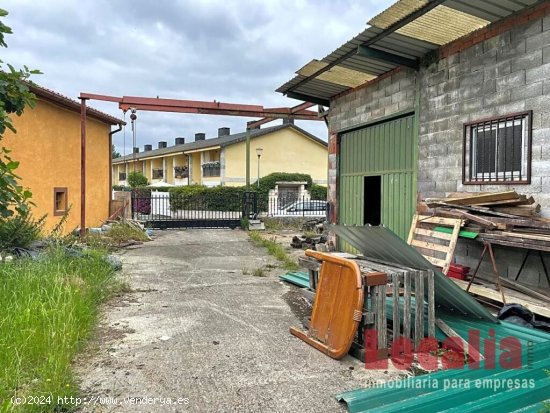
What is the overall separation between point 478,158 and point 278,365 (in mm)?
3881

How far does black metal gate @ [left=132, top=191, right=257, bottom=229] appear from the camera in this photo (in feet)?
51.2

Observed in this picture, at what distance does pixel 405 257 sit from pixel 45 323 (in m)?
3.35

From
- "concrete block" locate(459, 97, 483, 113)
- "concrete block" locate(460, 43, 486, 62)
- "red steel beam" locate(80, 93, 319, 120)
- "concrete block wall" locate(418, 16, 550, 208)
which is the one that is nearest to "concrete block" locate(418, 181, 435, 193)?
"concrete block wall" locate(418, 16, 550, 208)

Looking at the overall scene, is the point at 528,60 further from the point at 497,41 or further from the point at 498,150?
the point at 498,150

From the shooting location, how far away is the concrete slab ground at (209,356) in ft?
9.74

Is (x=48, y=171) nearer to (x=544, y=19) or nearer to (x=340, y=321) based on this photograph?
(x=340, y=321)

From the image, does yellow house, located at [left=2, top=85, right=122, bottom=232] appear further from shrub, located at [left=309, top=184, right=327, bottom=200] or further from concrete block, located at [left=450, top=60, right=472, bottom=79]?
shrub, located at [left=309, top=184, right=327, bottom=200]

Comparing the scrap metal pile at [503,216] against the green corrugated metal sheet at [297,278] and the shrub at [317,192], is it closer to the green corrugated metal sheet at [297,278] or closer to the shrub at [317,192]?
the green corrugated metal sheet at [297,278]

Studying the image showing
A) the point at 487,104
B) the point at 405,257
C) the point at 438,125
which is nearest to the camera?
the point at 405,257

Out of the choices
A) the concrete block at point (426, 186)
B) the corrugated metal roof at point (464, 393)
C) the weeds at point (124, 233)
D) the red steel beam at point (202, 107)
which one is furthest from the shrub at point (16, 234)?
the concrete block at point (426, 186)

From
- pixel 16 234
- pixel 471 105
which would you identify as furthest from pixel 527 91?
pixel 16 234

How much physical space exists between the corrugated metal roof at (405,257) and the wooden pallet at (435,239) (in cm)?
87

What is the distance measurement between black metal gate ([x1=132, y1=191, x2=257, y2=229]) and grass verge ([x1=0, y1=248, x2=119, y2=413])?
31.3ft

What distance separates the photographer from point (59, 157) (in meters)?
11.4
